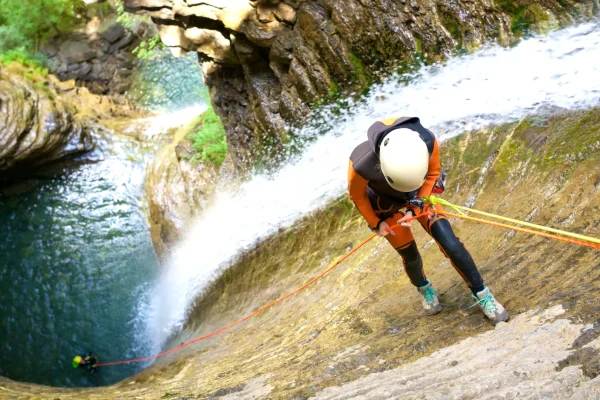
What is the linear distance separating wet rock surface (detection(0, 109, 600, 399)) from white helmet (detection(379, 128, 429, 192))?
100 centimetres

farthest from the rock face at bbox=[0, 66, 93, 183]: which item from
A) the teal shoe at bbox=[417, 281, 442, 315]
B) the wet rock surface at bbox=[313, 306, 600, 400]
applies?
the wet rock surface at bbox=[313, 306, 600, 400]

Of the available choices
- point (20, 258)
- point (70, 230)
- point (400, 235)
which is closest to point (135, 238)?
point (70, 230)

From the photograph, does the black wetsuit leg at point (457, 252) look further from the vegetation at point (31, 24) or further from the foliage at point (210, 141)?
the vegetation at point (31, 24)

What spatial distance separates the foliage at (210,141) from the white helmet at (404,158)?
24.2 ft

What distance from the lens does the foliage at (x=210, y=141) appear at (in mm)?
9578

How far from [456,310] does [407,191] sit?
3.51 ft

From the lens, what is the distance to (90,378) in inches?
327

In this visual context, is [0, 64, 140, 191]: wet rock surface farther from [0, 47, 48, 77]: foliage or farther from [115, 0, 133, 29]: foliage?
[115, 0, 133, 29]: foliage

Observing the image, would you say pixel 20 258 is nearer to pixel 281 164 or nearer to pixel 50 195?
pixel 50 195

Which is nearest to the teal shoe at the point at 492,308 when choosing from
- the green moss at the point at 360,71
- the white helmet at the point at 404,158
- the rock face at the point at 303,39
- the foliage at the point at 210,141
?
the white helmet at the point at 404,158

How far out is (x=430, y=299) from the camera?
122 inches

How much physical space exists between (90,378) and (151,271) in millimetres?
2354

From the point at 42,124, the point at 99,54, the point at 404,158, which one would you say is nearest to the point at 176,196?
the point at 42,124

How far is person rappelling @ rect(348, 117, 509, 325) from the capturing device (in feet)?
7.95
